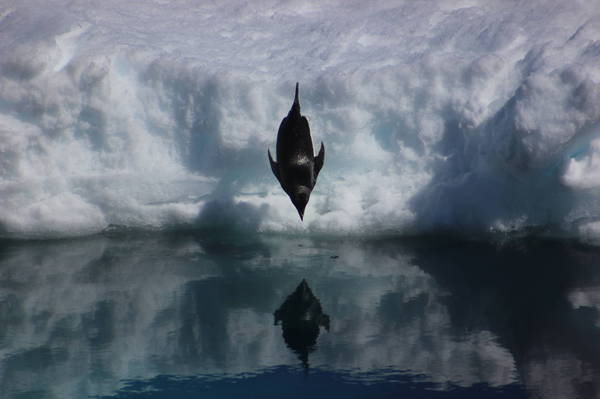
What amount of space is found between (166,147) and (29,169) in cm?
100

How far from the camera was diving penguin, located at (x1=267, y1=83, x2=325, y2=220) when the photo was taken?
4.44 m

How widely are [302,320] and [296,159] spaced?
1066mm

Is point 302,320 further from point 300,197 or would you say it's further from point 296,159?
point 296,159

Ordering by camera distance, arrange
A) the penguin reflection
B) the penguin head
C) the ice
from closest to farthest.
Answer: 1. the penguin reflection
2. the penguin head
3. the ice

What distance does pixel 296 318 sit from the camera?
391 centimetres

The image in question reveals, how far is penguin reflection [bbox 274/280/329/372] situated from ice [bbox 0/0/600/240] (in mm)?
967

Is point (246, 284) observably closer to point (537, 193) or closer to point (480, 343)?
A: point (480, 343)

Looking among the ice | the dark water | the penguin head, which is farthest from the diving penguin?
the ice

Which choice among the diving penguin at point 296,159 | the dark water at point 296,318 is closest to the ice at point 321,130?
the dark water at point 296,318

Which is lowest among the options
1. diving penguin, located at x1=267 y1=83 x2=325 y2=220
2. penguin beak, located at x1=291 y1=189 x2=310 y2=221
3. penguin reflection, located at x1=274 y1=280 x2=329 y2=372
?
penguin reflection, located at x1=274 y1=280 x2=329 y2=372

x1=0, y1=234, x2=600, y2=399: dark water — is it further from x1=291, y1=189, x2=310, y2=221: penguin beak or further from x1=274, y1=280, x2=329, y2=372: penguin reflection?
x1=291, y1=189, x2=310, y2=221: penguin beak

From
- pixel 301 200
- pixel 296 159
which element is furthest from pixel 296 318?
pixel 296 159

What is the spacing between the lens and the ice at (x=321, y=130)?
192 inches

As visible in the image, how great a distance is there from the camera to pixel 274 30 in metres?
6.53
